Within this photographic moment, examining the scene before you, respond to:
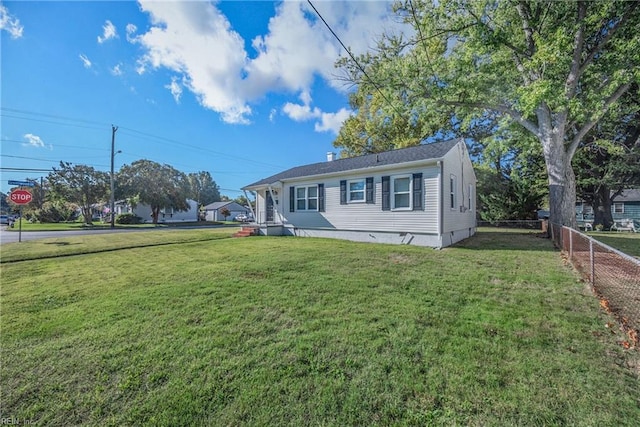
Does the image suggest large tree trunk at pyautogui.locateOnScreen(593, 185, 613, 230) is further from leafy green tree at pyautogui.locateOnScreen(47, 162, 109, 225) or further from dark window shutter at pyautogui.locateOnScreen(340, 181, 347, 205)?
leafy green tree at pyautogui.locateOnScreen(47, 162, 109, 225)

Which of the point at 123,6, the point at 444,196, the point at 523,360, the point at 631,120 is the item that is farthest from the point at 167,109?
the point at 631,120

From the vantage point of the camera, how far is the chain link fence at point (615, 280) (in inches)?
136

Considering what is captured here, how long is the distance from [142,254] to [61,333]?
5952mm

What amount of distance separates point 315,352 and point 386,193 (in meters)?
8.44

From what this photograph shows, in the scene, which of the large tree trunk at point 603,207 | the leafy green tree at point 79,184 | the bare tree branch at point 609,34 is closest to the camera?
the bare tree branch at point 609,34

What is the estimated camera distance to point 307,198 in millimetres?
13367

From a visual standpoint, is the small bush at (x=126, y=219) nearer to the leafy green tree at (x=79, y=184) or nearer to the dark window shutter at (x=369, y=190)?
the leafy green tree at (x=79, y=184)

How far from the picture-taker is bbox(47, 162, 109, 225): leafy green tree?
27719 millimetres

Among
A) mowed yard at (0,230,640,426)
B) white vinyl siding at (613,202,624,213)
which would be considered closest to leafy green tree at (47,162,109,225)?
mowed yard at (0,230,640,426)

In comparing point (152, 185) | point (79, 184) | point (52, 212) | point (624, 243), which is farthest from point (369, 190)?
point (52, 212)

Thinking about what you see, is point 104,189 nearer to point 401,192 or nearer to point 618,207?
point 401,192

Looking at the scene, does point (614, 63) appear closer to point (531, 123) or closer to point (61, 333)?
point (531, 123)

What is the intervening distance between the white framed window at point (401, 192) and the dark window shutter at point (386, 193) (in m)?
0.12

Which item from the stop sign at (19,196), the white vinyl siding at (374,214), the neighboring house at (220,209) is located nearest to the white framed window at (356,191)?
the white vinyl siding at (374,214)
